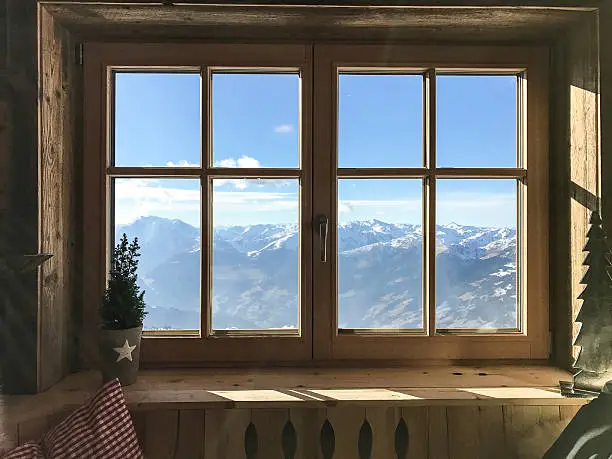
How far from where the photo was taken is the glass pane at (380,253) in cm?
153

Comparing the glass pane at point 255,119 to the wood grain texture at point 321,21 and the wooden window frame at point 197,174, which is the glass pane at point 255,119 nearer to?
the wooden window frame at point 197,174

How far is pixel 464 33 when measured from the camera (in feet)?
4.86

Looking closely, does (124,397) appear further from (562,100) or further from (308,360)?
(562,100)

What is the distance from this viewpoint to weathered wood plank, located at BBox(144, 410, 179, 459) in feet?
4.02

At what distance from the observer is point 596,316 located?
4.06 ft

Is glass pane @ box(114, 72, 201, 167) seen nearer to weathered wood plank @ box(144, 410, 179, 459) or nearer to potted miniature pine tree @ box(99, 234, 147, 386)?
potted miniature pine tree @ box(99, 234, 147, 386)

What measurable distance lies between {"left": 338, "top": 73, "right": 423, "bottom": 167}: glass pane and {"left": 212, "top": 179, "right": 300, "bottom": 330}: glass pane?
10.0 inches

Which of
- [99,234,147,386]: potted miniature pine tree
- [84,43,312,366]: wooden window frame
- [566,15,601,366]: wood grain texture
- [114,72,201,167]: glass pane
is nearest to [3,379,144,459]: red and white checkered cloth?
[99,234,147,386]: potted miniature pine tree

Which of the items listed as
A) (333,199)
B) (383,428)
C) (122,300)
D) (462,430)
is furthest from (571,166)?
(122,300)

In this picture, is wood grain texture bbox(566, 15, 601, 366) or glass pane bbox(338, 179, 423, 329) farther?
glass pane bbox(338, 179, 423, 329)

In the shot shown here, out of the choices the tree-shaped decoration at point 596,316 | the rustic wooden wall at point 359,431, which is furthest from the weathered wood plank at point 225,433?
the tree-shaped decoration at point 596,316

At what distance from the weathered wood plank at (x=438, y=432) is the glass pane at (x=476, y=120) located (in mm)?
742

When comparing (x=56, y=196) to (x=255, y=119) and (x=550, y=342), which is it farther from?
(x=550, y=342)

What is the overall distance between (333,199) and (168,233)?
1.76 ft
